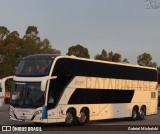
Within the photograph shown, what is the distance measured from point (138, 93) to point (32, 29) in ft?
156

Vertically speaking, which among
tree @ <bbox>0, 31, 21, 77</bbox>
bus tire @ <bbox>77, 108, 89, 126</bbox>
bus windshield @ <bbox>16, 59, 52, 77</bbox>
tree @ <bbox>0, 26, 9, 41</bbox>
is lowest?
bus tire @ <bbox>77, 108, 89, 126</bbox>

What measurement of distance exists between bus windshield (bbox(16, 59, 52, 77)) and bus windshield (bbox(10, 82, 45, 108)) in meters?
0.48

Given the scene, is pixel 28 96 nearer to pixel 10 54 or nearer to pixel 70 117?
pixel 70 117

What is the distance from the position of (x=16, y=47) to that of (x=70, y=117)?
4892 centimetres

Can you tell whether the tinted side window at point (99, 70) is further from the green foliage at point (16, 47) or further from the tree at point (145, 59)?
the tree at point (145, 59)

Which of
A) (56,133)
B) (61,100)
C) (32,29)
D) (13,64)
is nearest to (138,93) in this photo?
(61,100)

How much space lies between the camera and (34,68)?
22.0 metres

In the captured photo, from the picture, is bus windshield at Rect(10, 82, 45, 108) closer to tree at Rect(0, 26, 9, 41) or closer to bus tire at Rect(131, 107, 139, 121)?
bus tire at Rect(131, 107, 139, 121)

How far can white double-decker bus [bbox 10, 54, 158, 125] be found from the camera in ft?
70.4

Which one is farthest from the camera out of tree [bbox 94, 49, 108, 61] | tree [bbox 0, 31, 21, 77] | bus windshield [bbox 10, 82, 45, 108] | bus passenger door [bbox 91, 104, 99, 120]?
tree [bbox 94, 49, 108, 61]

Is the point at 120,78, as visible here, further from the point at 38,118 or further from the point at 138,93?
the point at 38,118

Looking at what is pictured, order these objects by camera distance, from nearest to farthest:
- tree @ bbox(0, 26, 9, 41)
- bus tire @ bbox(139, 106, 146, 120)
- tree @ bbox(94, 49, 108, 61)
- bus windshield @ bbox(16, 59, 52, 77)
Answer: bus windshield @ bbox(16, 59, 52, 77) < bus tire @ bbox(139, 106, 146, 120) < tree @ bbox(0, 26, 9, 41) < tree @ bbox(94, 49, 108, 61)

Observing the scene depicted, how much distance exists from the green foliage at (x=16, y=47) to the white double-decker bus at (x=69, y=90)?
4117 cm

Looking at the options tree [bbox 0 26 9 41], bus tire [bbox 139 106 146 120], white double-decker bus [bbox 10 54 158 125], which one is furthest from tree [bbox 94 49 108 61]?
white double-decker bus [bbox 10 54 158 125]
